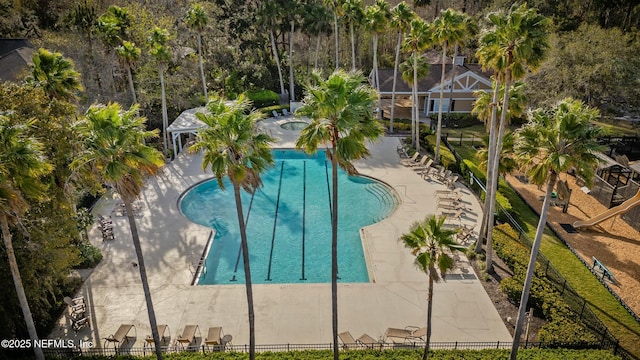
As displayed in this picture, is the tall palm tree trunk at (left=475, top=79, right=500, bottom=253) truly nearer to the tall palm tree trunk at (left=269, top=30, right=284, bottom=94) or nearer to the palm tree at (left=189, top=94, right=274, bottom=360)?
the palm tree at (left=189, top=94, right=274, bottom=360)

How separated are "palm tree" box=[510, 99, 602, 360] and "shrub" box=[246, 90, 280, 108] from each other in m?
37.3

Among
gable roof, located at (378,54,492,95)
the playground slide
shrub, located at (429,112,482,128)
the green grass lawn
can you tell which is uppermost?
gable roof, located at (378,54,492,95)

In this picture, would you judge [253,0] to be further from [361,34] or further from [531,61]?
[531,61]

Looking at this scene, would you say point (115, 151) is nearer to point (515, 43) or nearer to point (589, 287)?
point (515, 43)

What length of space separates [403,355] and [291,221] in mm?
13031

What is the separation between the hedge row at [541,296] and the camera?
16.1 metres

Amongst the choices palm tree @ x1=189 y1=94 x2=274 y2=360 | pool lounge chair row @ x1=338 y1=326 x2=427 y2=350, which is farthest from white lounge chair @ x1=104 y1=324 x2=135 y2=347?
palm tree @ x1=189 y1=94 x2=274 y2=360

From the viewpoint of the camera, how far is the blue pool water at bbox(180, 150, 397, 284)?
22031mm

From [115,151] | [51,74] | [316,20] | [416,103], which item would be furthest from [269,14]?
[115,151]

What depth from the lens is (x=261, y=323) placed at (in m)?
17.6

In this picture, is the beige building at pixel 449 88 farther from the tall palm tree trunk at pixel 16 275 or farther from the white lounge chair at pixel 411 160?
the tall palm tree trunk at pixel 16 275

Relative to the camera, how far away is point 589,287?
19.6 meters

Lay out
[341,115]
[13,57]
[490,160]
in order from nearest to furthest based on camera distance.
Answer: [341,115], [490,160], [13,57]

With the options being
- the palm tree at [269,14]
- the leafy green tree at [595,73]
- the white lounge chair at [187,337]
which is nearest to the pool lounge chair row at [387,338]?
the white lounge chair at [187,337]
